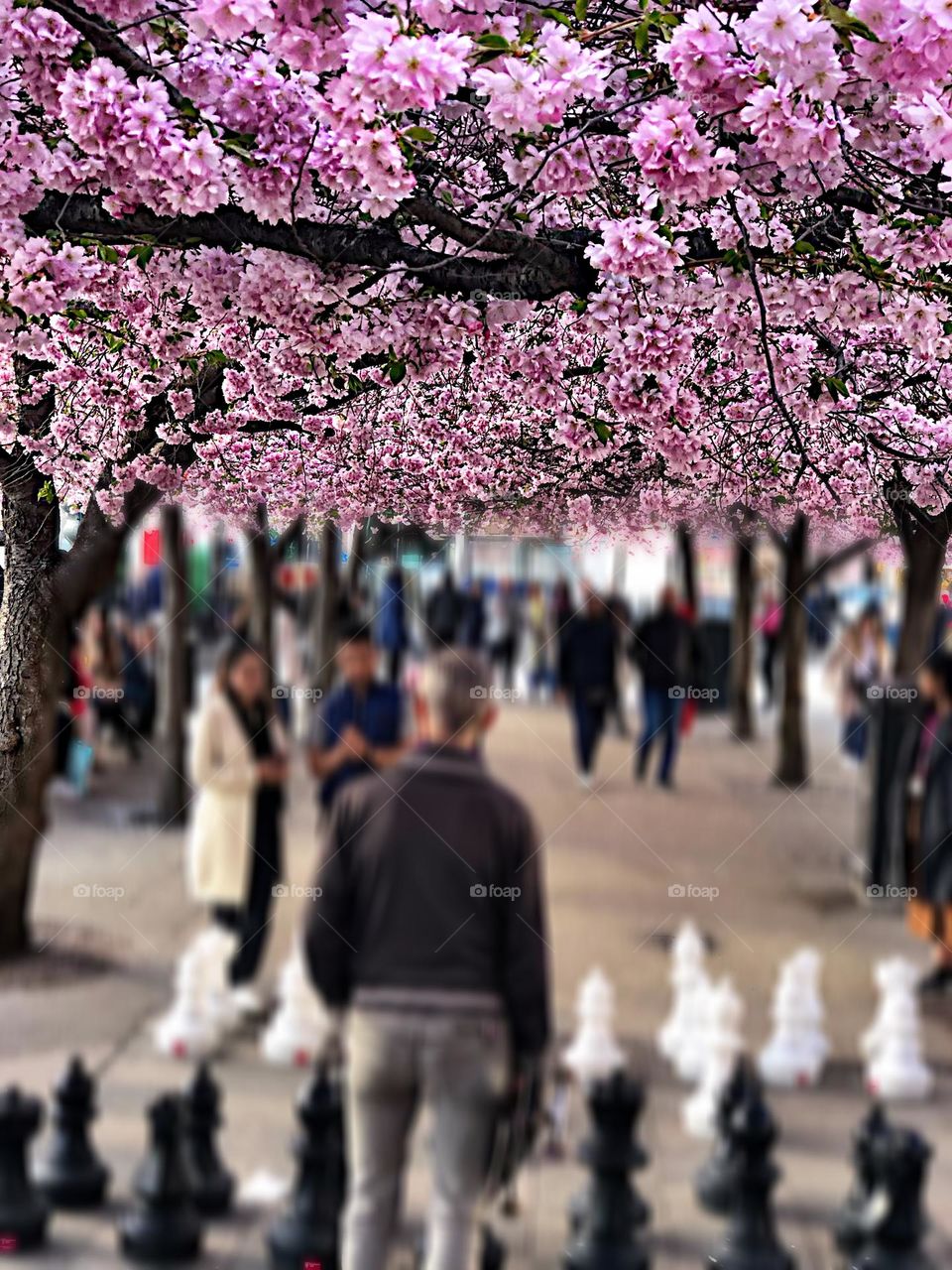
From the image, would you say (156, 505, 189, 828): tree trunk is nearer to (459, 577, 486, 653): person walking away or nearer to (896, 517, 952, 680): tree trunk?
(459, 577, 486, 653): person walking away

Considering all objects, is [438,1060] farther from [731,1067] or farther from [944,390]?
[944,390]

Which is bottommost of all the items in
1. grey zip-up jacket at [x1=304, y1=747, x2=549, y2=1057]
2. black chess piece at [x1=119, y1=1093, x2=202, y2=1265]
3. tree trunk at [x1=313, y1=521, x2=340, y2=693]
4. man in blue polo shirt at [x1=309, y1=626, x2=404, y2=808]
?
black chess piece at [x1=119, y1=1093, x2=202, y2=1265]

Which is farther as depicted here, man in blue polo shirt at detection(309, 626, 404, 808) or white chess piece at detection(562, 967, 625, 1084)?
white chess piece at detection(562, 967, 625, 1084)

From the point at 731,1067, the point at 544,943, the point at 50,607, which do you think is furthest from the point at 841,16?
the point at 50,607

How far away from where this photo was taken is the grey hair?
304 centimetres

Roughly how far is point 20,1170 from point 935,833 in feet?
7.62

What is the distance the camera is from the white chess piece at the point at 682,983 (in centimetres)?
317

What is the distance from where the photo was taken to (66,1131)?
11.0ft

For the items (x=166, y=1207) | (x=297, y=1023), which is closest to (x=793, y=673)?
(x=297, y=1023)

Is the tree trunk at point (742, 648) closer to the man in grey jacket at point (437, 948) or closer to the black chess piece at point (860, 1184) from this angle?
the man in grey jacket at point (437, 948)

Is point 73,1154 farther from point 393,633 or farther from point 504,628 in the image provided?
point 504,628

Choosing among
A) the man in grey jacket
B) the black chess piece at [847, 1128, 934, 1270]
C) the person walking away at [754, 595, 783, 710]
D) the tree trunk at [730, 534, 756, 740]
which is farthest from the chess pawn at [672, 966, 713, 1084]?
the person walking away at [754, 595, 783, 710]

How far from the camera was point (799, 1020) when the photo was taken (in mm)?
3164

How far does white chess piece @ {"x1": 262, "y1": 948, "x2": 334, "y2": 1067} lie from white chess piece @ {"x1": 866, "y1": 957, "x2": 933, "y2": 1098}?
4.06 ft
